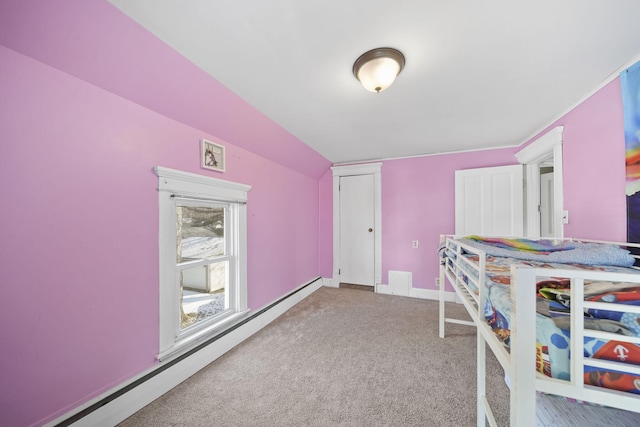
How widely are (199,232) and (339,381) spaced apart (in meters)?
1.76

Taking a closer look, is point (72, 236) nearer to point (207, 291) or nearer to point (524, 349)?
point (207, 291)

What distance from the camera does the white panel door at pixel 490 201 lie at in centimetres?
280

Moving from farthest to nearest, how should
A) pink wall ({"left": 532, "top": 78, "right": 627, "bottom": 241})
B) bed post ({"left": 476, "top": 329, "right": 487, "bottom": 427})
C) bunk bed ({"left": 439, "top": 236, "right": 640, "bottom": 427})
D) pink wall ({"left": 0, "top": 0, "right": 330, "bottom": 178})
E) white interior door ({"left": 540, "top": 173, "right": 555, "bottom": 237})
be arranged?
white interior door ({"left": 540, "top": 173, "right": 555, "bottom": 237})
pink wall ({"left": 532, "top": 78, "right": 627, "bottom": 241})
bed post ({"left": 476, "top": 329, "right": 487, "bottom": 427})
pink wall ({"left": 0, "top": 0, "right": 330, "bottom": 178})
bunk bed ({"left": 439, "top": 236, "right": 640, "bottom": 427})

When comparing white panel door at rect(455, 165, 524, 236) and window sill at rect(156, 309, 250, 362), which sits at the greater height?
white panel door at rect(455, 165, 524, 236)

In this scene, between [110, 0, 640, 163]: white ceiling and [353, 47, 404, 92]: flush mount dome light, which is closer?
[110, 0, 640, 163]: white ceiling

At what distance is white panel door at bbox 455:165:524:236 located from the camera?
2.80 m

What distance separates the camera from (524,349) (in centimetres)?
66

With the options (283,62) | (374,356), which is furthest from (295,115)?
(374,356)

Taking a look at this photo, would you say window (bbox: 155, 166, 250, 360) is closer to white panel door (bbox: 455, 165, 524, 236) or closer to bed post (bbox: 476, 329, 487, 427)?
bed post (bbox: 476, 329, 487, 427)

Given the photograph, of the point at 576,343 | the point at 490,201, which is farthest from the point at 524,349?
the point at 490,201

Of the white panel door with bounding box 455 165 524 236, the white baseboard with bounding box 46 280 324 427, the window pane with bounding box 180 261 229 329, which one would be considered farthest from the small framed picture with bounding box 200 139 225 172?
the white panel door with bounding box 455 165 524 236

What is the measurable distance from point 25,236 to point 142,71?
1.07 m

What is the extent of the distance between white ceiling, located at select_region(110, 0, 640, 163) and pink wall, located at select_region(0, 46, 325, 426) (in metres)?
0.59

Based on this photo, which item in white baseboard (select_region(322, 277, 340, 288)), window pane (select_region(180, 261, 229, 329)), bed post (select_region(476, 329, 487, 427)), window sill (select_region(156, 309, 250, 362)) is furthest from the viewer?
white baseboard (select_region(322, 277, 340, 288))
